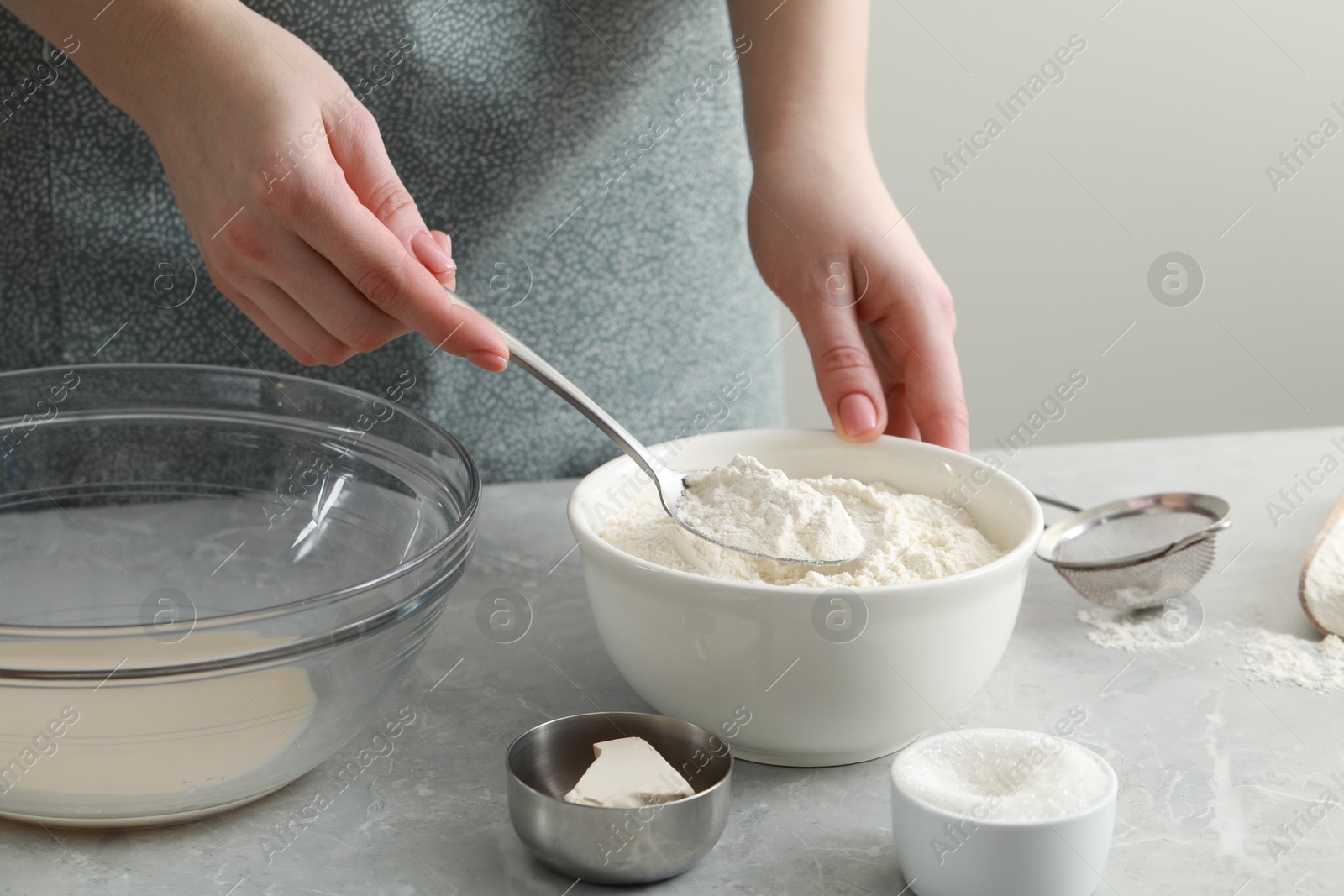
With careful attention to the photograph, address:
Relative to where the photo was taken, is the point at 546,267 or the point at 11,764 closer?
the point at 11,764

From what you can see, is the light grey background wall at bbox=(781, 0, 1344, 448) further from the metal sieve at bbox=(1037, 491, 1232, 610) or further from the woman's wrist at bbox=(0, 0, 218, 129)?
the woman's wrist at bbox=(0, 0, 218, 129)

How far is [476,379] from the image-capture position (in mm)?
1216

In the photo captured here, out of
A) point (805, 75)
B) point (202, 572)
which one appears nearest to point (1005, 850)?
point (202, 572)

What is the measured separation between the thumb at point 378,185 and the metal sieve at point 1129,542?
53 cm

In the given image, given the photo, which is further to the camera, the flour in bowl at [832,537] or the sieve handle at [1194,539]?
the sieve handle at [1194,539]

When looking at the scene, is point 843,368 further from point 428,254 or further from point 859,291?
point 428,254

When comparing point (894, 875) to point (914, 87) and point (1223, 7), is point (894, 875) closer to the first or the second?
point (914, 87)

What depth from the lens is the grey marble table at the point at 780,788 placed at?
0.62 metres

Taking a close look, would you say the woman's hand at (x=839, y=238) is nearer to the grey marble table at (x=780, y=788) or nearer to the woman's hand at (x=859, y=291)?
the woman's hand at (x=859, y=291)

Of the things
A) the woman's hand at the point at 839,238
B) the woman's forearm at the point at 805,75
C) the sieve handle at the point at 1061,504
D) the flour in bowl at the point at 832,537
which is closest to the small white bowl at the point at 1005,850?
the flour in bowl at the point at 832,537

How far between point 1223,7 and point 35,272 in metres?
2.30

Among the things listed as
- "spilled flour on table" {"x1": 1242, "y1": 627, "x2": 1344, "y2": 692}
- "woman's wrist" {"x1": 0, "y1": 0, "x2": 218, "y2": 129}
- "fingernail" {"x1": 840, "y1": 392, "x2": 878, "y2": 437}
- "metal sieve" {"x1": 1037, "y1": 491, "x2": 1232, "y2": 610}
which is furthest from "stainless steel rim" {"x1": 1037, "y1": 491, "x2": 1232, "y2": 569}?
"woman's wrist" {"x1": 0, "y1": 0, "x2": 218, "y2": 129}

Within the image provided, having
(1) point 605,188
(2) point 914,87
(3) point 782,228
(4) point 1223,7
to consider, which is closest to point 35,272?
(1) point 605,188

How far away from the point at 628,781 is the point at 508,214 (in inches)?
Result: 28.6
